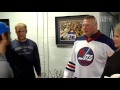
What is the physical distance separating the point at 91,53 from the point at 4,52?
928 mm

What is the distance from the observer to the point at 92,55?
78.5 inches

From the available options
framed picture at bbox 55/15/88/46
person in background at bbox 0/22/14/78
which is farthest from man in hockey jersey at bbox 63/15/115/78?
person in background at bbox 0/22/14/78

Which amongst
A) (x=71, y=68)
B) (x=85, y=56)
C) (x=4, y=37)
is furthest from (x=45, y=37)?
(x=4, y=37)

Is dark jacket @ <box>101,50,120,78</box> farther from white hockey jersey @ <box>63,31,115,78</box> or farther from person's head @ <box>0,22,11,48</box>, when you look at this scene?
person's head @ <box>0,22,11,48</box>

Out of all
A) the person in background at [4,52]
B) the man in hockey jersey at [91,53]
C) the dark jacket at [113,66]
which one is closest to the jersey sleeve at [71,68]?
the man in hockey jersey at [91,53]

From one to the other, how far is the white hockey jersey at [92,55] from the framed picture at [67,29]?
61cm

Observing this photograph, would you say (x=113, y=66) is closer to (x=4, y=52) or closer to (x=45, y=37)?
(x=4, y=52)

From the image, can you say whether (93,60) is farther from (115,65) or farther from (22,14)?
(22,14)

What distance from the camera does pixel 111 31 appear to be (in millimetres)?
2539

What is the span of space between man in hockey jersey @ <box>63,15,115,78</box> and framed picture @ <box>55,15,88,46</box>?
0.59m

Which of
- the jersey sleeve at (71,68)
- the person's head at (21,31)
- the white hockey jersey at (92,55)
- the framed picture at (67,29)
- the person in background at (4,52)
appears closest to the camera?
the person in background at (4,52)

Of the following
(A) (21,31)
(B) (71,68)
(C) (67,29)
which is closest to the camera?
(B) (71,68)

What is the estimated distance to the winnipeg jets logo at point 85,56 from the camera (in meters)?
1.99

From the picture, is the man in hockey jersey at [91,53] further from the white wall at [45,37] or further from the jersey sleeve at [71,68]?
the white wall at [45,37]
